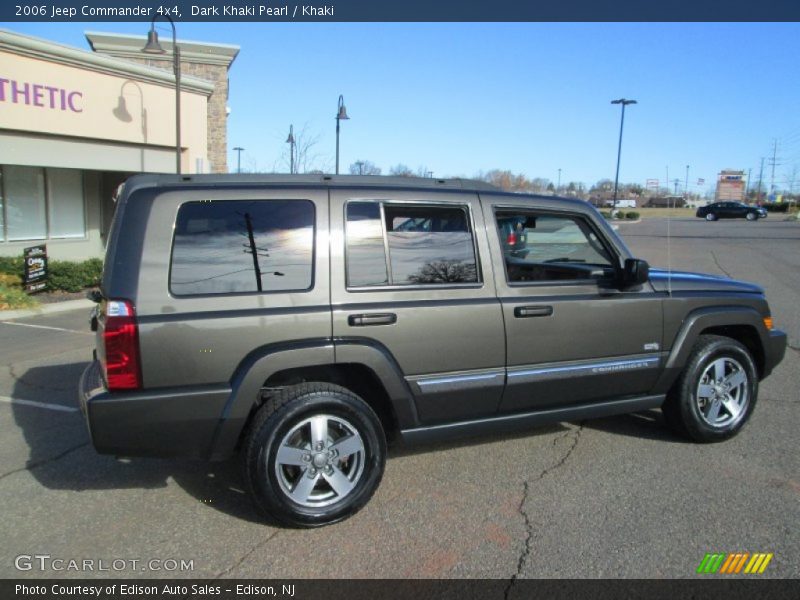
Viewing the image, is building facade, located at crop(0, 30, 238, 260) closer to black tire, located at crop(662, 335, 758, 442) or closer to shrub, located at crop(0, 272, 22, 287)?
shrub, located at crop(0, 272, 22, 287)

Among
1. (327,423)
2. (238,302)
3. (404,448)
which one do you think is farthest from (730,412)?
(238,302)

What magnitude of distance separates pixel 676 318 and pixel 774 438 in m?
1.33

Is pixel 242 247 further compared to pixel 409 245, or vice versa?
pixel 409 245

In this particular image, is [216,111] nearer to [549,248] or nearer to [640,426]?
[549,248]

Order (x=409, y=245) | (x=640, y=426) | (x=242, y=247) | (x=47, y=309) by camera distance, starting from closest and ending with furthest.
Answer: (x=242, y=247) → (x=409, y=245) → (x=640, y=426) → (x=47, y=309)

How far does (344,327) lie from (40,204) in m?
13.7

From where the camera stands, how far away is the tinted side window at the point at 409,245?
11.8 feet

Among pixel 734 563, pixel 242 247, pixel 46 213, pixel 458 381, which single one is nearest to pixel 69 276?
pixel 46 213

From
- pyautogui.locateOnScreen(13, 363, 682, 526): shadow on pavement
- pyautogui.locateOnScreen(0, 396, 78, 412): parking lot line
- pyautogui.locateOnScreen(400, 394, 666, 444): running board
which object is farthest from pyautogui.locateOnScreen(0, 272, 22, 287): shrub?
pyautogui.locateOnScreen(400, 394, 666, 444): running board

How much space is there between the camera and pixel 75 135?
44.3ft

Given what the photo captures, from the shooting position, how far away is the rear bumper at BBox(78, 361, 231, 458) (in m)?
3.12

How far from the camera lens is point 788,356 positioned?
7359mm

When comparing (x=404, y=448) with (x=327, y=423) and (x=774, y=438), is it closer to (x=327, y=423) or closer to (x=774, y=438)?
(x=327, y=423)
